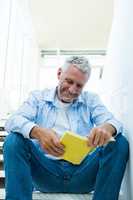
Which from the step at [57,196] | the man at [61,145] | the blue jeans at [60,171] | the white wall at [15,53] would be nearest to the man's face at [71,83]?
the man at [61,145]

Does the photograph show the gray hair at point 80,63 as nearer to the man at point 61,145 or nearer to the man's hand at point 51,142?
the man at point 61,145

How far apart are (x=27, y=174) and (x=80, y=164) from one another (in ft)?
1.08

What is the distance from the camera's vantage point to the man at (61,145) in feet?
4.38

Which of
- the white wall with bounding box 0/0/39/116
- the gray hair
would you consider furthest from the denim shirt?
the white wall with bounding box 0/0/39/116

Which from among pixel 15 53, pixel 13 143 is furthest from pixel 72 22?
pixel 13 143

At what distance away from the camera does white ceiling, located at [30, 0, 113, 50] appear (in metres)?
4.43

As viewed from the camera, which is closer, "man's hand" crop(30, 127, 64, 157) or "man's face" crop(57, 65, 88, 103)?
"man's hand" crop(30, 127, 64, 157)

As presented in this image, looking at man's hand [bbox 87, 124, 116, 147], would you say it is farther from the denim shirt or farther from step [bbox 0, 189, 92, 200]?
step [bbox 0, 189, 92, 200]

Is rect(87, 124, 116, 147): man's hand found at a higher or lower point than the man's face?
lower

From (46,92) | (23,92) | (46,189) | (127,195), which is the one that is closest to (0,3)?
(23,92)

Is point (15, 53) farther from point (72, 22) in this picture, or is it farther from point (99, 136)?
point (99, 136)

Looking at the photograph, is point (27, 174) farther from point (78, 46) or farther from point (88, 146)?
point (78, 46)

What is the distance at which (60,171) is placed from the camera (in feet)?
5.07

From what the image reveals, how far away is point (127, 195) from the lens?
154 centimetres
